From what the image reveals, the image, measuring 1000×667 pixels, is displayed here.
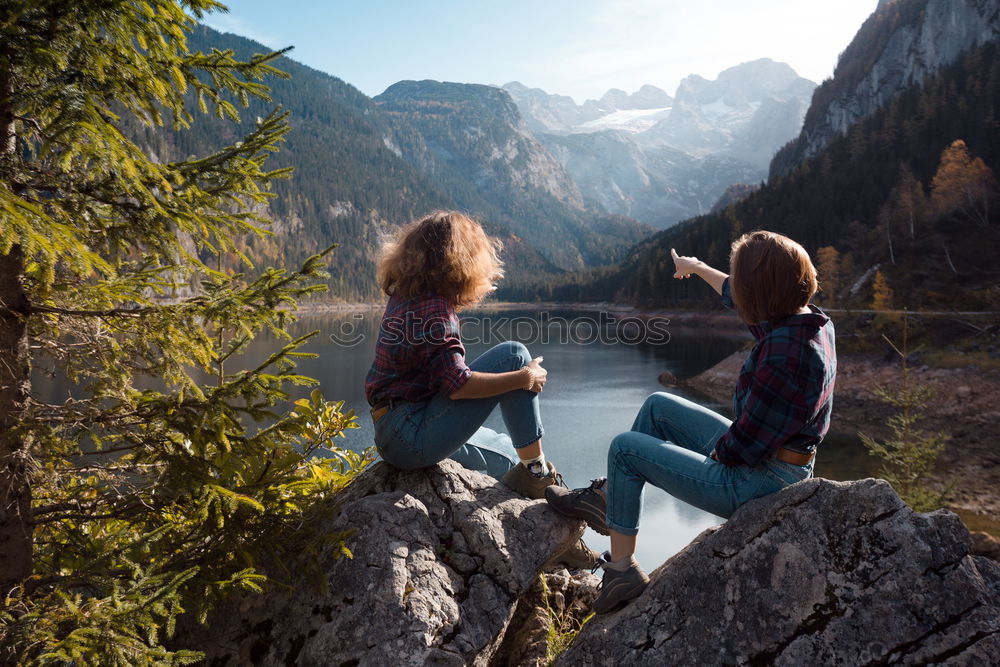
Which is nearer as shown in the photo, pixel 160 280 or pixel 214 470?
pixel 160 280

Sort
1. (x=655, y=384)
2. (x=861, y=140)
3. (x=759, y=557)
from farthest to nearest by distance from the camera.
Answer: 1. (x=861, y=140)
2. (x=655, y=384)
3. (x=759, y=557)

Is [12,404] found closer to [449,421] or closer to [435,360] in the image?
[435,360]

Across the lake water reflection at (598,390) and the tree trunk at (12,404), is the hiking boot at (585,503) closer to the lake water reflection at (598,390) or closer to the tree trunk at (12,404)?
the lake water reflection at (598,390)

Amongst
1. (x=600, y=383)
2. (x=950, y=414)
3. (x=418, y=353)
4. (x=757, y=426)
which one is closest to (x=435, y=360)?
(x=418, y=353)

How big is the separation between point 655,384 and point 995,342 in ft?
50.6

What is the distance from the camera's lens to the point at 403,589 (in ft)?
8.79

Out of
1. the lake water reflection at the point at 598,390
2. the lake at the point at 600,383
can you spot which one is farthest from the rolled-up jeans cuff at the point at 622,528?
the lake at the point at 600,383

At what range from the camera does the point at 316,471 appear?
3514mm

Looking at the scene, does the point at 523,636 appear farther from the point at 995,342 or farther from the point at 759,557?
the point at 995,342

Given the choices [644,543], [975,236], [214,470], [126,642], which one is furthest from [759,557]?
[975,236]

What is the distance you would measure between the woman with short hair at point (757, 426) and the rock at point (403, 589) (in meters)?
0.57

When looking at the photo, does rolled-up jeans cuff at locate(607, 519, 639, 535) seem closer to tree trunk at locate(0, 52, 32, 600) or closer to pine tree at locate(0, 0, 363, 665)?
pine tree at locate(0, 0, 363, 665)

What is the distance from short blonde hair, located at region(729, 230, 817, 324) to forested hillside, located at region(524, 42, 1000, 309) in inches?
1388

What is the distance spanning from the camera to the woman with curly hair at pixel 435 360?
9.84ft
